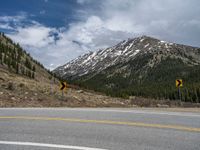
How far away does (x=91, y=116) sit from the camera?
1103 cm

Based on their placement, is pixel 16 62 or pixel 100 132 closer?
pixel 100 132

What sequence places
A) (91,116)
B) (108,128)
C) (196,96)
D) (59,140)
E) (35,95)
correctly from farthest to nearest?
(196,96), (35,95), (91,116), (108,128), (59,140)

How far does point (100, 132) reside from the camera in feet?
26.3

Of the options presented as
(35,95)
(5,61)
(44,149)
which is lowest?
(44,149)

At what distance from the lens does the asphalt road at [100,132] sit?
656 cm

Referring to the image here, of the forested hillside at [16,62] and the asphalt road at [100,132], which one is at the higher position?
the forested hillside at [16,62]

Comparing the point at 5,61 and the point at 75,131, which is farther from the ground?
the point at 5,61

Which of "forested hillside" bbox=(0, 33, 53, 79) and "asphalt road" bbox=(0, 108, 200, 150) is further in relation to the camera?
"forested hillside" bbox=(0, 33, 53, 79)

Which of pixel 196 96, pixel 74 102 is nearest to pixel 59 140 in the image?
pixel 74 102

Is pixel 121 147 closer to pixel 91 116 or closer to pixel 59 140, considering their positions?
pixel 59 140

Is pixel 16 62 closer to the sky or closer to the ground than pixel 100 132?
closer to the sky

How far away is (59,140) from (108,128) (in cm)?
194

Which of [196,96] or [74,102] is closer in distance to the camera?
[74,102]

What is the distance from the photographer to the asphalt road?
6.56 metres
